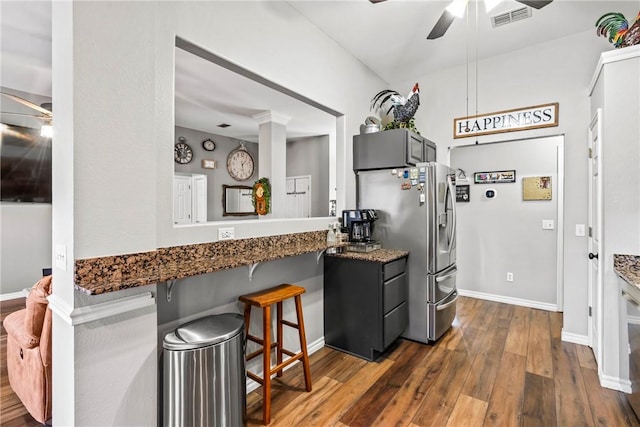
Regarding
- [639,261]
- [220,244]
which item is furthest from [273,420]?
[639,261]

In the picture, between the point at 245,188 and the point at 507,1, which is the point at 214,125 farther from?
the point at 507,1

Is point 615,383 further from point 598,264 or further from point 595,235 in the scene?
point 595,235

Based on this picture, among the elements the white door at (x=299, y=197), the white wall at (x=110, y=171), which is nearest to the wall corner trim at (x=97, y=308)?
the white wall at (x=110, y=171)

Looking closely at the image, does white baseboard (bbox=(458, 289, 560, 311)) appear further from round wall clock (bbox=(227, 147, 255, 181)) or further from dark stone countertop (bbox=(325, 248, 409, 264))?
round wall clock (bbox=(227, 147, 255, 181))

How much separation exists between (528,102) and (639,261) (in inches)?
75.2

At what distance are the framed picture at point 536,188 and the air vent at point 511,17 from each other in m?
2.02

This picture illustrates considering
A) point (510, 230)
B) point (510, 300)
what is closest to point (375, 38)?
point (510, 230)

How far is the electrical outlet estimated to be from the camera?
79.2 inches

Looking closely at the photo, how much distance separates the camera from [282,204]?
476 centimetres

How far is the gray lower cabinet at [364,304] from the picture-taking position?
8.41 feet

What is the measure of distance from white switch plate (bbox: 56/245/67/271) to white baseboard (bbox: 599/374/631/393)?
3.51 meters

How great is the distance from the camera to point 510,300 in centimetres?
411

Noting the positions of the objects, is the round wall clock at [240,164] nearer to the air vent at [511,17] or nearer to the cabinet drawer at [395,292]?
the cabinet drawer at [395,292]

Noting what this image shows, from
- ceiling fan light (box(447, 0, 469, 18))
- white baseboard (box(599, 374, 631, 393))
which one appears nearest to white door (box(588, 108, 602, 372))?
white baseboard (box(599, 374, 631, 393))
